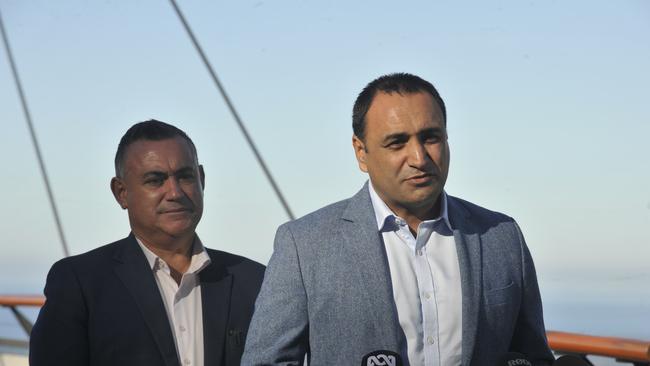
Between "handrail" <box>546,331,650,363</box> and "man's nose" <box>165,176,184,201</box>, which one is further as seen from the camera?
"handrail" <box>546,331,650,363</box>

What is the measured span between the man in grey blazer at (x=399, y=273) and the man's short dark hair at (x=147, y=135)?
49cm

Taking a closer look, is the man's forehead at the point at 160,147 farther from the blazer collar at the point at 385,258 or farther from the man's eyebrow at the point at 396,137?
the man's eyebrow at the point at 396,137

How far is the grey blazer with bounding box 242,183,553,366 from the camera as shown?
1.69 m

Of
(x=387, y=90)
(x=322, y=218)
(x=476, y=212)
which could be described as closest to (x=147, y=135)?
(x=322, y=218)

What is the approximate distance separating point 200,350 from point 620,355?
1.05 m

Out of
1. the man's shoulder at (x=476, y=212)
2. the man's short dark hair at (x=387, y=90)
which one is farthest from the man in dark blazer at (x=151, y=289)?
the man's shoulder at (x=476, y=212)

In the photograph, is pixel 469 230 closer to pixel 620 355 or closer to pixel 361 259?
Result: pixel 361 259

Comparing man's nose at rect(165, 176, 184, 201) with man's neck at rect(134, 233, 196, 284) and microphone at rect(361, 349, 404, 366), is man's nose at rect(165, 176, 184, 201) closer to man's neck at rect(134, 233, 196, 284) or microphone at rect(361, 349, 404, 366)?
man's neck at rect(134, 233, 196, 284)

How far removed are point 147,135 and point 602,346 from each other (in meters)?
1.22

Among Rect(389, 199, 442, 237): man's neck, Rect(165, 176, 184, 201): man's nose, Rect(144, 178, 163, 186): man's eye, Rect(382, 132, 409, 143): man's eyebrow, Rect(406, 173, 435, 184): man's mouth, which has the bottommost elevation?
Rect(389, 199, 442, 237): man's neck

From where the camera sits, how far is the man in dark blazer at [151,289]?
2064mm

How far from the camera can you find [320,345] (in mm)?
1701

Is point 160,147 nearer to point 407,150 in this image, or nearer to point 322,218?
point 322,218

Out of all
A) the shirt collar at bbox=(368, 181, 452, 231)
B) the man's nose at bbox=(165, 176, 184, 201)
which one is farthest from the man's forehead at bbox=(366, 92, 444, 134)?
the man's nose at bbox=(165, 176, 184, 201)
